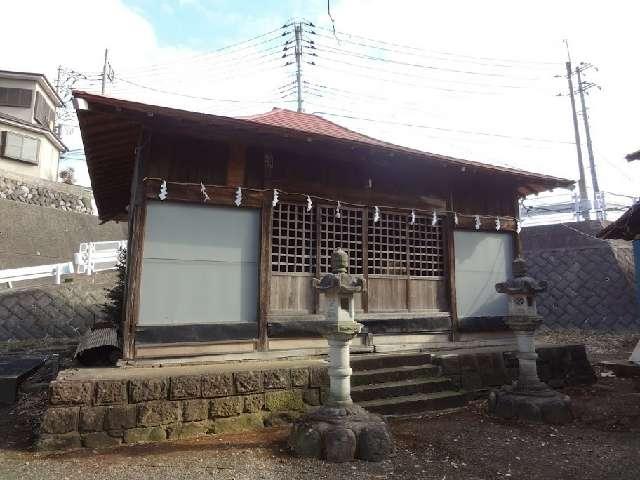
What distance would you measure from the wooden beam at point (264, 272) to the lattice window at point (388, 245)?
230 cm

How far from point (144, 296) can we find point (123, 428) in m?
2.05

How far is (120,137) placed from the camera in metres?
7.64

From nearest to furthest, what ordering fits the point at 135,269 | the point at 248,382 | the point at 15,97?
1. the point at 248,382
2. the point at 135,269
3. the point at 15,97

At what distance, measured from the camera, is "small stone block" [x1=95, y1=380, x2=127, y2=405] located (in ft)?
17.8

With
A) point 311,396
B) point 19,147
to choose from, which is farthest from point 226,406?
point 19,147

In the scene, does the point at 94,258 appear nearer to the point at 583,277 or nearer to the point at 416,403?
the point at 416,403

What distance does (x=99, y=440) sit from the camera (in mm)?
5312

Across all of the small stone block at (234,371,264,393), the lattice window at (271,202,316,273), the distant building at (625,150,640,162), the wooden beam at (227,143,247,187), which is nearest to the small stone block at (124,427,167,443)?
the small stone block at (234,371,264,393)

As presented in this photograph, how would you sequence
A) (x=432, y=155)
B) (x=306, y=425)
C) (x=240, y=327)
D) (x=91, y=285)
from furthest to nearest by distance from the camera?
(x=91, y=285), (x=432, y=155), (x=240, y=327), (x=306, y=425)

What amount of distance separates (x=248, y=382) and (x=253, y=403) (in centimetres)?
32

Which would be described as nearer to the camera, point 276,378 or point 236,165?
point 276,378

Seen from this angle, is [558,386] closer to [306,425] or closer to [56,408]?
[306,425]

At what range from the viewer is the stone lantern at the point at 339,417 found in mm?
4934

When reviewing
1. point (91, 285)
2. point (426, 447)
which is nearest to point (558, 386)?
point (426, 447)
